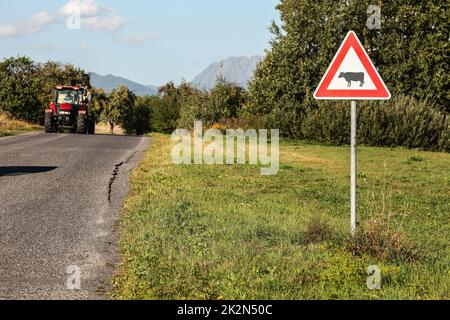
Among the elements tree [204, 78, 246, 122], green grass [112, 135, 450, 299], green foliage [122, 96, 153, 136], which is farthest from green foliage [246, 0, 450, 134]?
green foliage [122, 96, 153, 136]

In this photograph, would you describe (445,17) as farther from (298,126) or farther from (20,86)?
(20,86)

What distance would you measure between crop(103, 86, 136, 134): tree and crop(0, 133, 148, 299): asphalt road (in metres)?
69.7

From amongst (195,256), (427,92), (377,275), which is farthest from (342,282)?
(427,92)

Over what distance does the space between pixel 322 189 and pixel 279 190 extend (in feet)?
3.55

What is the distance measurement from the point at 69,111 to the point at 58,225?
29.3m

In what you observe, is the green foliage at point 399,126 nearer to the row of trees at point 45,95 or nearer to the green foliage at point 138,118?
the row of trees at point 45,95

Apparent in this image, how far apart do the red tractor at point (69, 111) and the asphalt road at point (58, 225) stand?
736 inches

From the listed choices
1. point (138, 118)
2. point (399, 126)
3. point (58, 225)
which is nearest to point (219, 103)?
point (399, 126)

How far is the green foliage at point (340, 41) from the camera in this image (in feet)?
142

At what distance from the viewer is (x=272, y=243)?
7.67m

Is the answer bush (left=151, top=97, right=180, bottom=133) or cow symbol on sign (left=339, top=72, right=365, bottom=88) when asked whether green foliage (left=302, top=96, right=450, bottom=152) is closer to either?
cow symbol on sign (left=339, top=72, right=365, bottom=88)

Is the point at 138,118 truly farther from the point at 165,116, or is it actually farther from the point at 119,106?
the point at 165,116

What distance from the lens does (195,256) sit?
6719 mm

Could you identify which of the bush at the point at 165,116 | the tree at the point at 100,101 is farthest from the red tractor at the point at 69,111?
the tree at the point at 100,101
